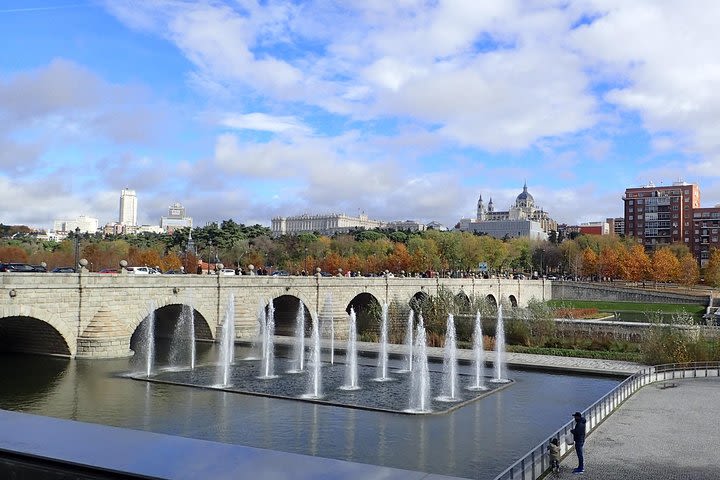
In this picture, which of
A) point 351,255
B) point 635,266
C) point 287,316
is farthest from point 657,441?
point 635,266

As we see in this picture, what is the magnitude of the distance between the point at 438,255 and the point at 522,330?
59258 mm

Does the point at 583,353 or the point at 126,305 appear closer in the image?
the point at 126,305

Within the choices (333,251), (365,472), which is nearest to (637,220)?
(333,251)

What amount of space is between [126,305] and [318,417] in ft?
58.9

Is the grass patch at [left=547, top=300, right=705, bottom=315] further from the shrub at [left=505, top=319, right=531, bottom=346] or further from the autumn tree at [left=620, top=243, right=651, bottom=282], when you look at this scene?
the shrub at [left=505, top=319, right=531, bottom=346]

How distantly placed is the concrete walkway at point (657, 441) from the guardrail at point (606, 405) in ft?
0.95

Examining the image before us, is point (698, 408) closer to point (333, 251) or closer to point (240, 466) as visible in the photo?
point (240, 466)

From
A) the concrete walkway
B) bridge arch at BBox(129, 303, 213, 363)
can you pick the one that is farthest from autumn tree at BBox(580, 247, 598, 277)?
the concrete walkway

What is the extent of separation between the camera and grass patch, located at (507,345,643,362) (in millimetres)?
38912

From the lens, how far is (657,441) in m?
18.1

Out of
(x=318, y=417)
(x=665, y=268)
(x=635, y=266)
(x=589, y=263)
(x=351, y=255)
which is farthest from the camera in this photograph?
(x=589, y=263)

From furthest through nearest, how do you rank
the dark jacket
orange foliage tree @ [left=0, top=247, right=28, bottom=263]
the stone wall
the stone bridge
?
the stone wall → orange foliage tree @ [left=0, top=247, right=28, bottom=263] → the stone bridge → the dark jacket

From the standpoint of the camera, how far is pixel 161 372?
3133 cm

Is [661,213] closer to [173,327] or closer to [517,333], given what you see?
[517,333]
